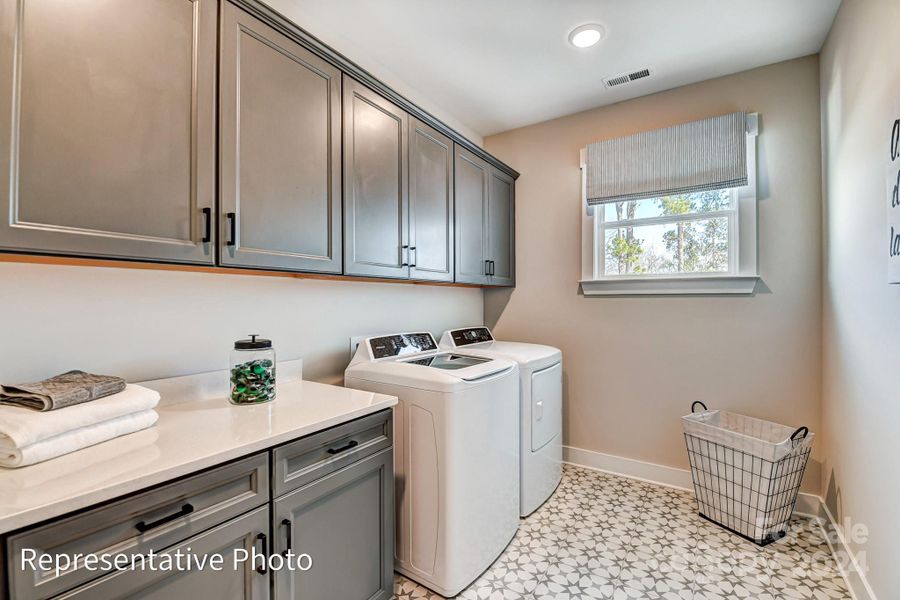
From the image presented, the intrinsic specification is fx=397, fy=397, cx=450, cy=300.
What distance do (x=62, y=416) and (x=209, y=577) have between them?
20.5 inches

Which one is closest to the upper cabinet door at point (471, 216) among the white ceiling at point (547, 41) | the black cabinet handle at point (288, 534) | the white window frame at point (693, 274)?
the white ceiling at point (547, 41)

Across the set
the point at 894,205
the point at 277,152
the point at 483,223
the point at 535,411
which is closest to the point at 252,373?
the point at 277,152

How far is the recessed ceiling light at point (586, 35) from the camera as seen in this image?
1969mm

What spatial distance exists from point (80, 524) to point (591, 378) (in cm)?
270

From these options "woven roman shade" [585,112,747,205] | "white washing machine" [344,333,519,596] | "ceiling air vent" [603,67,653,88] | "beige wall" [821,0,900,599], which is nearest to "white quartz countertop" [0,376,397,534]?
"white washing machine" [344,333,519,596]

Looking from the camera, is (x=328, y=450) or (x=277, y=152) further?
(x=277, y=152)

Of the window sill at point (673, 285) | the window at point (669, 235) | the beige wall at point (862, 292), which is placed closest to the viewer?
the beige wall at point (862, 292)

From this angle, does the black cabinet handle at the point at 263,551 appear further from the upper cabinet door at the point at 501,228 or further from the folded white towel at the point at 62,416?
the upper cabinet door at the point at 501,228

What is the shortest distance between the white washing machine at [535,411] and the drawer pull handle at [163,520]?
1.56 metres

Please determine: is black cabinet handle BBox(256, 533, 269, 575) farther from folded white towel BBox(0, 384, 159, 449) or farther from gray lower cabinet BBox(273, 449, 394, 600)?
folded white towel BBox(0, 384, 159, 449)

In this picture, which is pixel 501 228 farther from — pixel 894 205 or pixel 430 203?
pixel 894 205

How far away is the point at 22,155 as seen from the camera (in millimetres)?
914

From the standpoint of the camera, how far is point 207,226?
4.08 ft

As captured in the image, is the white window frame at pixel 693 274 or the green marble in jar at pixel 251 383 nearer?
the green marble in jar at pixel 251 383
